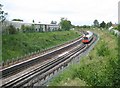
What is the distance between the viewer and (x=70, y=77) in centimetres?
2411

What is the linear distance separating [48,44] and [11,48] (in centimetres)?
1968

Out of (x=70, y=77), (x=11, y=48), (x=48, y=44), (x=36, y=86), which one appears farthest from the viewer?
(x=48, y=44)

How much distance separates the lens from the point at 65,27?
138 metres

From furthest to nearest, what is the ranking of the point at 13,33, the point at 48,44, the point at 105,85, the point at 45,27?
the point at 45,27, the point at 48,44, the point at 13,33, the point at 105,85

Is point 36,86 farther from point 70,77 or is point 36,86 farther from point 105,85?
point 105,85

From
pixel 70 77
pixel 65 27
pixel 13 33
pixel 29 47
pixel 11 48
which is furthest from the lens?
pixel 65 27

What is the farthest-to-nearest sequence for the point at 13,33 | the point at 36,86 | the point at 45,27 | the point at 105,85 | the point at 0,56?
the point at 45,27 → the point at 13,33 → the point at 0,56 → the point at 36,86 → the point at 105,85

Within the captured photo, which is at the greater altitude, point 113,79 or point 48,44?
point 113,79

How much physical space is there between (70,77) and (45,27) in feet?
319

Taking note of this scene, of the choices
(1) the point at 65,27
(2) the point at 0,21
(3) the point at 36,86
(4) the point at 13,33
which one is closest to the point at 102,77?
(3) the point at 36,86

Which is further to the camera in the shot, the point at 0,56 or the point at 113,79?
the point at 0,56

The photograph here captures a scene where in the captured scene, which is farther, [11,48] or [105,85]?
[11,48]

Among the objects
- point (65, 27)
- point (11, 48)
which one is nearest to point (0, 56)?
point (11, 48)

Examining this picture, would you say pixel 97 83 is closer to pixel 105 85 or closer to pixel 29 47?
pixel 105 85
